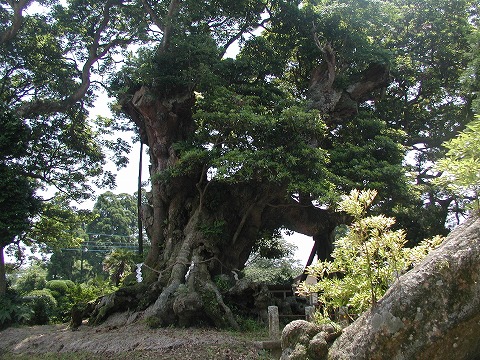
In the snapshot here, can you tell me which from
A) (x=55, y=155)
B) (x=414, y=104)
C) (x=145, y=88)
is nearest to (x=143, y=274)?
(x=145, y=88)

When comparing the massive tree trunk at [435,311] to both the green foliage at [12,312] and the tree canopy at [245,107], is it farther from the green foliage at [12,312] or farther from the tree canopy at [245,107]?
the green foliage at [12,312]

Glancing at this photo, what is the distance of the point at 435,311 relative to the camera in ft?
11.0

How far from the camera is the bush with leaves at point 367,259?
4.08 meters

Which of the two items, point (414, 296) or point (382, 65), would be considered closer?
point (414, 296)

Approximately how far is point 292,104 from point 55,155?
37.2 ft

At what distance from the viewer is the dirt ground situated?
8.29 metres

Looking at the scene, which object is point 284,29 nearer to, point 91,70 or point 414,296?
point 91,70

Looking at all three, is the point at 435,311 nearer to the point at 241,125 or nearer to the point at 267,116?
the point at 241,125

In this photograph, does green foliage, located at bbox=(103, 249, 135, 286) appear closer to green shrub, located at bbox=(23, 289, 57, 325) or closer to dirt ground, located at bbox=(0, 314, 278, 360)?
green shrub, located at bbox=(23, 289, 57, 325)

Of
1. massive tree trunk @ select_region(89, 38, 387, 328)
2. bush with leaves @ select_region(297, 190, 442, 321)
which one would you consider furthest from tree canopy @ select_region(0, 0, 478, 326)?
bush with leaves @ select_region(297, 190, 442, 321)

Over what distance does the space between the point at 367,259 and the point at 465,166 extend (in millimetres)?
1298

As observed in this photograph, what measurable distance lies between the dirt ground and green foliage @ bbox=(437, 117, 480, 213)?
5.52 meters

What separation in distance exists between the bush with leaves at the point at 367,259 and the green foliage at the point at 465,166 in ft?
2.27

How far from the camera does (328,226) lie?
614 inches
